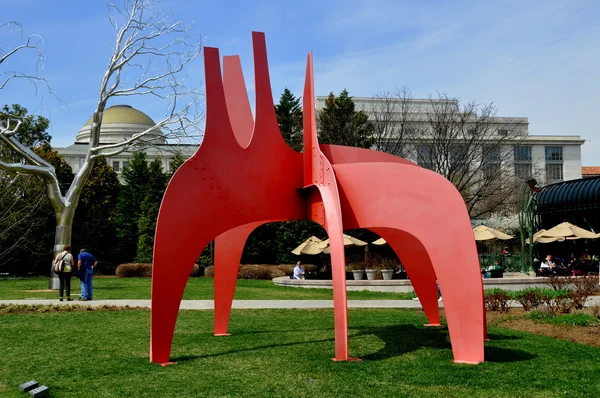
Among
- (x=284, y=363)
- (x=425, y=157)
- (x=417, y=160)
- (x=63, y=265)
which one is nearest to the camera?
(x=284, y=363)

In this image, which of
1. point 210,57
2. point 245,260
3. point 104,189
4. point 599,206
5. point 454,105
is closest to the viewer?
point 210,57

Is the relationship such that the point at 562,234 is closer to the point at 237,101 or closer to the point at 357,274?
the point at 357,274

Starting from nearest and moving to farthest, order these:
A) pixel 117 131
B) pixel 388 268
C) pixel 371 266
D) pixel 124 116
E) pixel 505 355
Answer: pixel 505 355 → pixel 388 268 → pixel 371 266 → pixel 117 131 → pixel 124 116

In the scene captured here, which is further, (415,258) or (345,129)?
(345,129)

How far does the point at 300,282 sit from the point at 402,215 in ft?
57.3

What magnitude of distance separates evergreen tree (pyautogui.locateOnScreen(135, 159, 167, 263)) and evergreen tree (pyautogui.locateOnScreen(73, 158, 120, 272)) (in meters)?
2.49

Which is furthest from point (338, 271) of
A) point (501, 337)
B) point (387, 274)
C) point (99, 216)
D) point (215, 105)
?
point (99, 216)

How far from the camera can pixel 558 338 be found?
12.4 metres

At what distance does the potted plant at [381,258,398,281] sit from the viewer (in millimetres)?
27103

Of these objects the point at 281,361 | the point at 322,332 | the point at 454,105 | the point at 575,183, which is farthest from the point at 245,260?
the point at 281,361

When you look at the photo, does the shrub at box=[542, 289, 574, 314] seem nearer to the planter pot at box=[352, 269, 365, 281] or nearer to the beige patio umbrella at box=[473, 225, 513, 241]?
the planter pot at box=[352, 269, 365, 281]

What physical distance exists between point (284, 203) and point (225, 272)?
2.12 metres

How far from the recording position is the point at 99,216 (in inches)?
1886

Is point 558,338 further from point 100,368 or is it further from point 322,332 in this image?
Result: point 100,368
